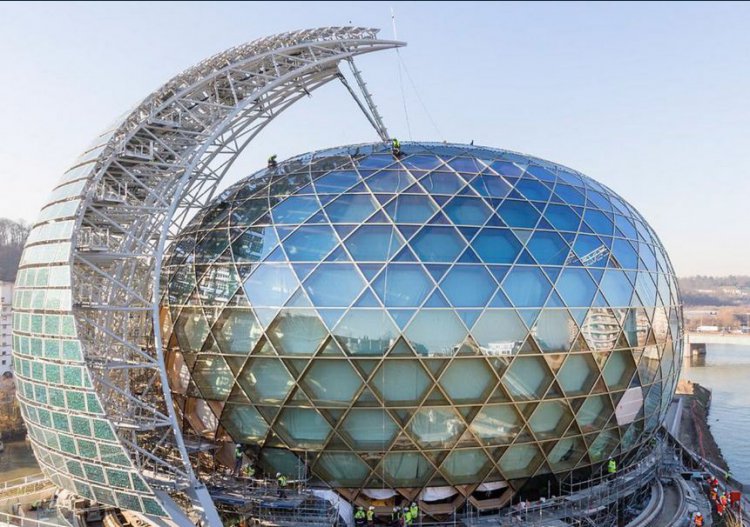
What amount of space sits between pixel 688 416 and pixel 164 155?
5393 centimetres

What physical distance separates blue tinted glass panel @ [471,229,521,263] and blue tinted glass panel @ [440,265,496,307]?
0.72m

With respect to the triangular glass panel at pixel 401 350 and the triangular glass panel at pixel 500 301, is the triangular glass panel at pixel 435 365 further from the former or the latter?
the triangular glass panel at pixel 500 301

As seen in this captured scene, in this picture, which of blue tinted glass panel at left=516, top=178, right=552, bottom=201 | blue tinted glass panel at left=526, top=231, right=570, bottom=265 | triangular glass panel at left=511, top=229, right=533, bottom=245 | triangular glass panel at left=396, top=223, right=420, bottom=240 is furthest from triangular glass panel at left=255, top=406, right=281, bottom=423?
blue tinted glass panel at left=516, top=178, right=552, bottom=201

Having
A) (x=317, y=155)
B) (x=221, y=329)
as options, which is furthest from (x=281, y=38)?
(x=221, y=329)

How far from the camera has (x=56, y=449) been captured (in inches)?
797

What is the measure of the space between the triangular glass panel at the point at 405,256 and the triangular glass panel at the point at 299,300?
369 centimetres

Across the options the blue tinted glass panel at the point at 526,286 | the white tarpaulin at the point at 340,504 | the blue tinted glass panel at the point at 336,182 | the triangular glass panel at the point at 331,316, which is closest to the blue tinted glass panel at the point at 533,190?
the blue tinted glass panel at the point at 526,286

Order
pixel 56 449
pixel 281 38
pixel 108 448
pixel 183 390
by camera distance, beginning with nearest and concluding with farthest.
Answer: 1. pixel 108 448
2. pixel 56 449
3. pixel 183 390
4. pixel 281 38

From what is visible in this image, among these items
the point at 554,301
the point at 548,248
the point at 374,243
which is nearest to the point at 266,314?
the point at 374,243

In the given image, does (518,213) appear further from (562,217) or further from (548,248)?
(562,217)

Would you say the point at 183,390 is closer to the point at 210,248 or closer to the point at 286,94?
the point at 210,248

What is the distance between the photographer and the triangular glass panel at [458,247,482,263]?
20172 millimetres

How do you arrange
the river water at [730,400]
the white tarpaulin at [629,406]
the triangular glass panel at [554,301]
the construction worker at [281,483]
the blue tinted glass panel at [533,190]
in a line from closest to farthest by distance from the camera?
the triangular glass panel at [554,301], the construction worker at [281,483], the white tarpaulin at [629,406], the blue tinted glass panel at [533,190], the river water at [730,400]

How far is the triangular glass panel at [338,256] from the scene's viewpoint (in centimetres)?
2014
